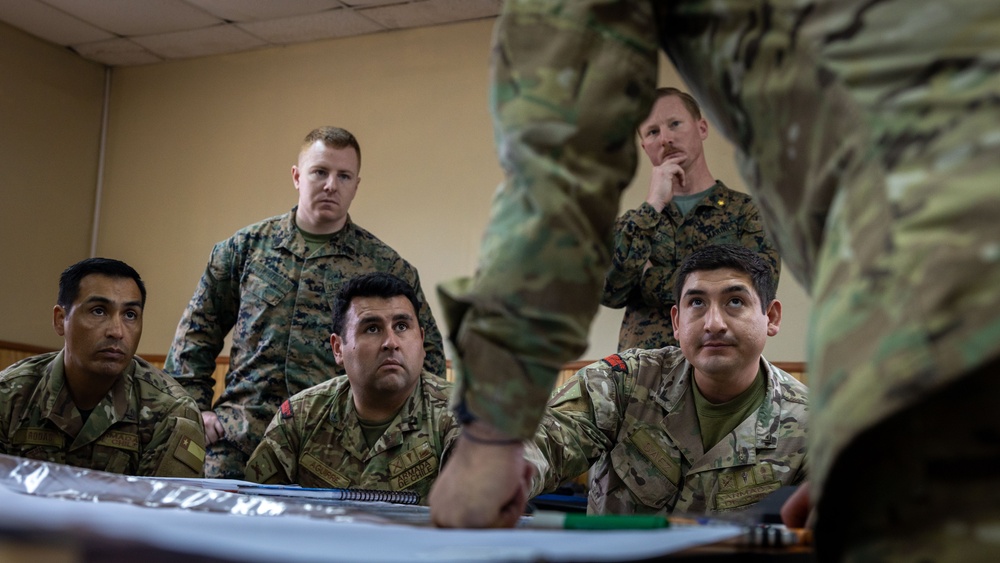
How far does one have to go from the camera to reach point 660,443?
2.20m

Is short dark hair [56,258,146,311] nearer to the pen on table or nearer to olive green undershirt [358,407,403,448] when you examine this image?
olive green undershirt [358,407,403,448]

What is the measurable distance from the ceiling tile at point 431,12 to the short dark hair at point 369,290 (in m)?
2.52

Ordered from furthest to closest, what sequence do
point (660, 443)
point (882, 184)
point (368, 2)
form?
1. point (368, 2)
2. point (660, 443)
3. point (882, 184)

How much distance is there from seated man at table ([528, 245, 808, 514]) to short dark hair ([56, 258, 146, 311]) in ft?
5.02

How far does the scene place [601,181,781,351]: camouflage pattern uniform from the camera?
269cm

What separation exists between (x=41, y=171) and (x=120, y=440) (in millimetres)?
3702

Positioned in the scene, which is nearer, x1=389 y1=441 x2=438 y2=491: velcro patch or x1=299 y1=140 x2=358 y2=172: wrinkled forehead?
x1=389 y1=441 x2=438 y2=491: velcro patch

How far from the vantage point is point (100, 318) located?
2965mm

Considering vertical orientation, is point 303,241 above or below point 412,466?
above

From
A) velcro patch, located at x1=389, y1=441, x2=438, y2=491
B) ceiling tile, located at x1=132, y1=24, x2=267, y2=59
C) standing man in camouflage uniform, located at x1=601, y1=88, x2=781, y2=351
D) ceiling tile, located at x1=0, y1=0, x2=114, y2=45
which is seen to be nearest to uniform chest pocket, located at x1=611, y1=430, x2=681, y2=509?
standing man in camouflage uniform, located at x1=601, y1=88, x2=781, y2=351

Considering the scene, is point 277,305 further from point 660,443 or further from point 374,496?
point 374,496

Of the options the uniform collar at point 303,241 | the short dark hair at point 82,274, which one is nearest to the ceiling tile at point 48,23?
the uniform collar at point 303,241

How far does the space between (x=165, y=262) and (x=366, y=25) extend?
1901 mm

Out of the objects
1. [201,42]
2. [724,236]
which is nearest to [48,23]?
[201,42]
